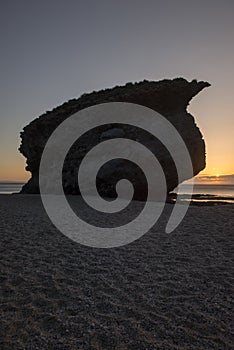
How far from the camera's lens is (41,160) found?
25250mm

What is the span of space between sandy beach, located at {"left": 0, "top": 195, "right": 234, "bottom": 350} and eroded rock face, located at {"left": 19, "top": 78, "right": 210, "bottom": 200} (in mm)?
11447

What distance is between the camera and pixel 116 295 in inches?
198

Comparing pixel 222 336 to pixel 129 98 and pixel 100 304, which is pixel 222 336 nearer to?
pixel 100 304

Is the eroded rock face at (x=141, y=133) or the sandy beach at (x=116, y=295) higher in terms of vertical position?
the eroded rock face at (x=141, y=133)

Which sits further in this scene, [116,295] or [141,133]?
[141,133]

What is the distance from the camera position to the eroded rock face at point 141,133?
19.9 metres

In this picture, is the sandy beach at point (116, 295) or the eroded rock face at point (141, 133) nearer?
the sandy beach at point (116, 295)

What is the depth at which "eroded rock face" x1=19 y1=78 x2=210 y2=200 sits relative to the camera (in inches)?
784

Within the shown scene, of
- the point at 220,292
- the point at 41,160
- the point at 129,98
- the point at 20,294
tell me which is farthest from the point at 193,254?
the point at 41,160

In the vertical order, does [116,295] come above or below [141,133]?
below

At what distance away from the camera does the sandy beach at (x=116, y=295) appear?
3.87 metres

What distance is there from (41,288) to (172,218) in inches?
325

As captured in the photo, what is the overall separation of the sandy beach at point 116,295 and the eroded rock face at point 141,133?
11.4 metres

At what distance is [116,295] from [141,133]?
16.6 meters
